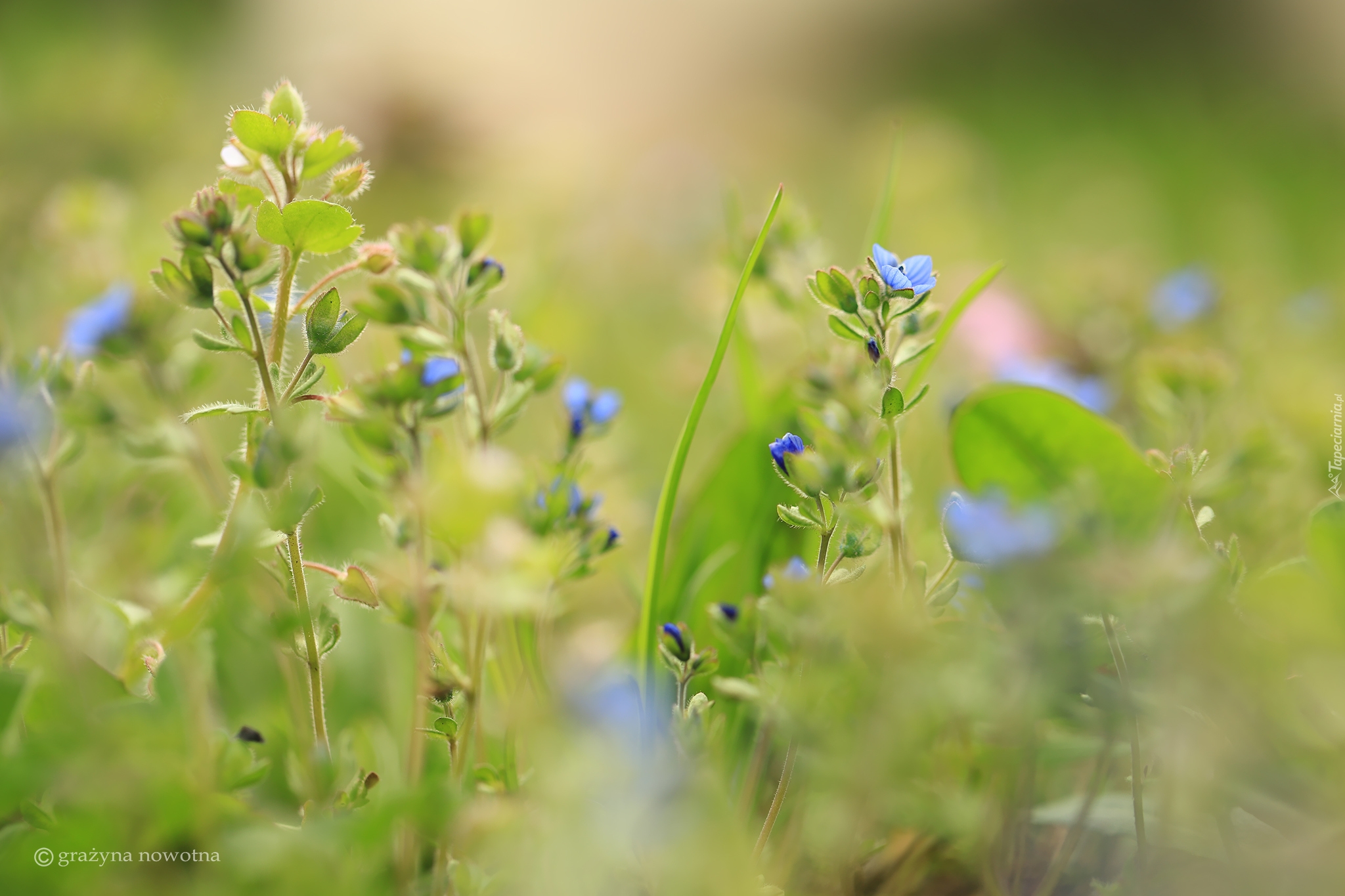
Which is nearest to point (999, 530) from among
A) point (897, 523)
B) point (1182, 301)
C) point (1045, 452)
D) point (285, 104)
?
point (897, 523)

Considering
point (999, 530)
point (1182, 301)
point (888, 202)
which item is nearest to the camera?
point (999, 530)

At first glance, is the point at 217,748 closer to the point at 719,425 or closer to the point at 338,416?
the point at 338,416

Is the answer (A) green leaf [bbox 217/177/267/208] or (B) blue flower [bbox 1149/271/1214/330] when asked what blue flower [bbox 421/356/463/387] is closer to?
(A) green leaf [bbox 217/177/267/208]

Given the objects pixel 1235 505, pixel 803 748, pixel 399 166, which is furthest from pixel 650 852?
pixel 399 166

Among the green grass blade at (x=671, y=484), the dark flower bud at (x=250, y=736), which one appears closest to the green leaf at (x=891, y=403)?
the green grass blade at (x=671, y=484)

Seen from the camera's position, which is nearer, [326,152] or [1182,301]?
[326,152]

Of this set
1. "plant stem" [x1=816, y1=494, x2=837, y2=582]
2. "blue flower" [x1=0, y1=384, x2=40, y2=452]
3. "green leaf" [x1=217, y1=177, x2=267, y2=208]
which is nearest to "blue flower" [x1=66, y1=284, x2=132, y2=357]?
"blue flower" [x1=0, y1=384, x2=40, y2=452]

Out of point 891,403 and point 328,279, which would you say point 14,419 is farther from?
point 891,403
